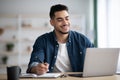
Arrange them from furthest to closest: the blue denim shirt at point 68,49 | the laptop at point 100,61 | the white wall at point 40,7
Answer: the white wall at point 40,7
the blue denim shirt at point 68,49
the laptop at point 100,61

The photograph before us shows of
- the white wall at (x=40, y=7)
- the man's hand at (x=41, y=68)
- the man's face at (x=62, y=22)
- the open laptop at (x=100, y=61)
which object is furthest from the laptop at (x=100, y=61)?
the white wall at (x=40, y=7)

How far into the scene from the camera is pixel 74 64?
7.99 ft

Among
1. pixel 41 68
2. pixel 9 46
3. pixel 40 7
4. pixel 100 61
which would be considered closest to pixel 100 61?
pixel 100 61

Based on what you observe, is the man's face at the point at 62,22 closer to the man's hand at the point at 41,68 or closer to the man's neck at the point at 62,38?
the man's neck at the point at 62,38

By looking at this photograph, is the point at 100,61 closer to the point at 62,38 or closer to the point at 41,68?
the point at 41,68

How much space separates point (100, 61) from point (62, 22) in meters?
0.75

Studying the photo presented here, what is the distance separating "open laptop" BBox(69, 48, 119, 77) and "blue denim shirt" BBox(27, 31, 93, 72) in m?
0.52

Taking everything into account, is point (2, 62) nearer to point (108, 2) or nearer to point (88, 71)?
point (108, 2)

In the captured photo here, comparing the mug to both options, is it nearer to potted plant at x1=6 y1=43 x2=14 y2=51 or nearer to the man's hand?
the man's hand

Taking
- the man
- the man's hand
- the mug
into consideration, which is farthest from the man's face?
the mug

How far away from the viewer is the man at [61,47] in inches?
96.0

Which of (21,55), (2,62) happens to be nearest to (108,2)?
(21,55)

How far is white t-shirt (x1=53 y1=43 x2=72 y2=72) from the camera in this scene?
8.00 feet

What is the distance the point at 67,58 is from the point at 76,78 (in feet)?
1.99
